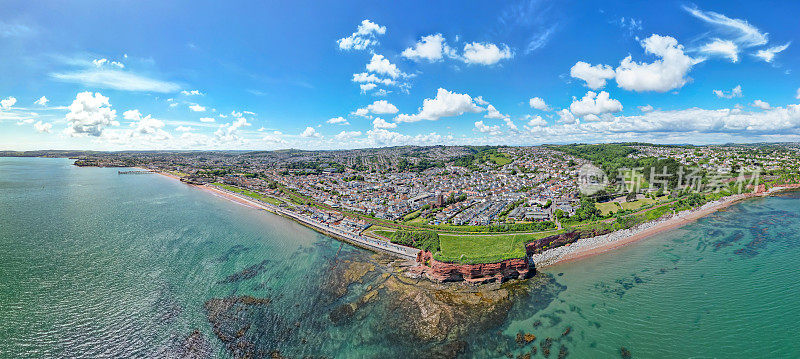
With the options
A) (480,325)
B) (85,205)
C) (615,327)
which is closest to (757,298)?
(615,327)

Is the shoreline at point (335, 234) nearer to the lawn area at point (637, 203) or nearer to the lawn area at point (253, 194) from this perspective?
the lawn area at point (253, 194)

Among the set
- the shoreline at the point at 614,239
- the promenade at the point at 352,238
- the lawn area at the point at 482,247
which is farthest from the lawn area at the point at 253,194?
the shoreline at the point at 614,239

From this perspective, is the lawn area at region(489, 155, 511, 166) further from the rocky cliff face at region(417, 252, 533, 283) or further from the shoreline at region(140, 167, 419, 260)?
the rocky cliff face at region(417, 252, 533, 283)

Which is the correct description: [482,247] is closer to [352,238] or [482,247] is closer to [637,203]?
[352,238]

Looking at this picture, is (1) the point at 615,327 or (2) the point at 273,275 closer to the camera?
(1) the point at 615,327

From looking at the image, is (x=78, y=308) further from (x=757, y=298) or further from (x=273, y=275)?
(x=757, y=298)

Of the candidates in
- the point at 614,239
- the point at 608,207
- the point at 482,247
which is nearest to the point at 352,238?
the point at 482,247

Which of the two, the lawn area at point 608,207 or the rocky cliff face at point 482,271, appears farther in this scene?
the lawn area at point 608,207
